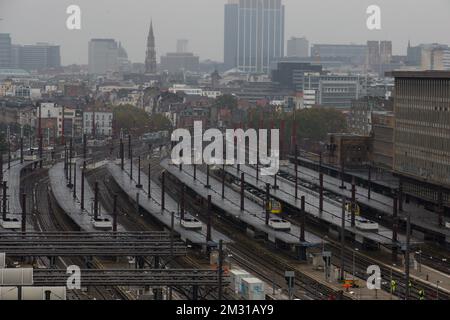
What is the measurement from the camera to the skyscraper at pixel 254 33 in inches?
6245

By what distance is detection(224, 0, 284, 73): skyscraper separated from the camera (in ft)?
520

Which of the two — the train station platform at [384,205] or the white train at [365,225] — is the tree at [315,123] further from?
the white train at [365,225]

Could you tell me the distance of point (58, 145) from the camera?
5303 centimetres

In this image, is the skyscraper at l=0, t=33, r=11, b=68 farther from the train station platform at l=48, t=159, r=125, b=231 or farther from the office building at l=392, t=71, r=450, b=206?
the office building at l=392, t=71, r=450, b=206

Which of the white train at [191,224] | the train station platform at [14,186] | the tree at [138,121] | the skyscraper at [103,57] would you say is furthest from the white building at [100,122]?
the skyscraper at [103,57]

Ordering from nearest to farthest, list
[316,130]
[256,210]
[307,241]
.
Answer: [307,241], [256,210], [316,130]

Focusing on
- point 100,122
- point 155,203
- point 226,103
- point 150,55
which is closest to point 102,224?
point 155,203

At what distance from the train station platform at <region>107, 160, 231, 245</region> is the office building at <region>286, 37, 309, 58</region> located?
122 m

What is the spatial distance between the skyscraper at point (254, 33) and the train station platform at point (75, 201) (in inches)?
4771
